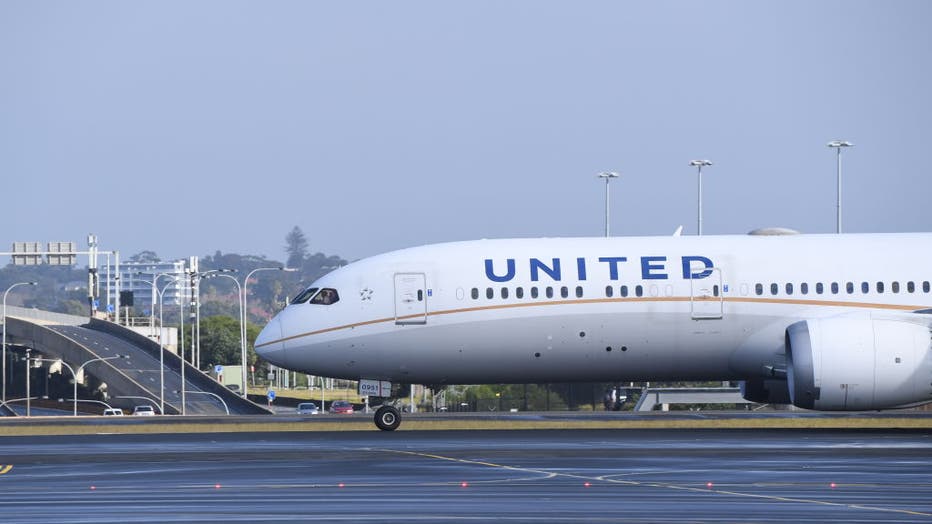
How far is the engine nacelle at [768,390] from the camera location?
4078cm

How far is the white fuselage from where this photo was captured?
39.3 m

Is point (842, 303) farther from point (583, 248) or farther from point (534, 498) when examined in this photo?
point (534, 498)

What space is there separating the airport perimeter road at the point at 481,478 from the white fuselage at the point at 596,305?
233 cm

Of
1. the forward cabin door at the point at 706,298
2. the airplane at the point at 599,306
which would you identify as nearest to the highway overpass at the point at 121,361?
the airplane at the point at 599,306

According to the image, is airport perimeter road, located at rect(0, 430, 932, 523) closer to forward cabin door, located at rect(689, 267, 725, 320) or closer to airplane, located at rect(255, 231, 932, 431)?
airplane, located at rect(255, 231, 932, 431)

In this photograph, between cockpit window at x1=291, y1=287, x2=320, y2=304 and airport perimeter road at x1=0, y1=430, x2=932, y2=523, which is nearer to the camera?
airport perimeter road at x1=0, y1=430, x2=932, y2=523

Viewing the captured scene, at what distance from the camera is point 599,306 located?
Result: 39.4 meters

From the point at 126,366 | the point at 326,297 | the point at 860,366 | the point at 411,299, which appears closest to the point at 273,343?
the point at 326,297

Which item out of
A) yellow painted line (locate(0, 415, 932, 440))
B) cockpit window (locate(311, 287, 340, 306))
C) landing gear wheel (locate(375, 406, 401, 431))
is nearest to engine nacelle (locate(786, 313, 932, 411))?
yellow painted line (locate(0, 415, 932, 440))

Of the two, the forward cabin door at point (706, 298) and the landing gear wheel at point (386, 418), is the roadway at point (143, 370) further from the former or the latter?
the forward cabin door at point (706, 298)

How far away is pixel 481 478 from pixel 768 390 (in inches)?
644

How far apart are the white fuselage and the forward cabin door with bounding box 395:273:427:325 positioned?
3 centimetres

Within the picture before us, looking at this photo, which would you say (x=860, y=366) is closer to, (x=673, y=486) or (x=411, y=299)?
(x=411, y=299)

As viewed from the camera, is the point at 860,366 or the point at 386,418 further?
the point at 386,418
